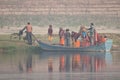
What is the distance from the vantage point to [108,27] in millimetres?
41000

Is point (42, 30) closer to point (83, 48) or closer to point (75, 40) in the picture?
point (75, 40)

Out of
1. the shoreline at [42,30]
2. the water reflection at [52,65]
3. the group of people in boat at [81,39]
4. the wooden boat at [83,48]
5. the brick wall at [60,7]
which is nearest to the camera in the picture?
the water reflection at [52,65]

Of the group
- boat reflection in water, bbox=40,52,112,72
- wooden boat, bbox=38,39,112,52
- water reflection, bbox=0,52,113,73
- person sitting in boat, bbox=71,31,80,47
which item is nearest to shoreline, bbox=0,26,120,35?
person sitting in boat, bbox=71,31,80,47

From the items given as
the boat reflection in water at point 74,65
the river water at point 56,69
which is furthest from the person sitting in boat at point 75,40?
the boat reflection in water at point 74,65

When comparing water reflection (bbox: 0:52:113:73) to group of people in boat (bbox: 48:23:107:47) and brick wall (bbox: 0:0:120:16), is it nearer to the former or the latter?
group of people in boat (bbox: 48:23:107:47)

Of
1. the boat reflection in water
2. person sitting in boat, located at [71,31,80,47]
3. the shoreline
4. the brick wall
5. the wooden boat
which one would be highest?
the brick wall

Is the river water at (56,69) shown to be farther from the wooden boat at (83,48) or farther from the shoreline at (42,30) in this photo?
the shoreline at (42,30)

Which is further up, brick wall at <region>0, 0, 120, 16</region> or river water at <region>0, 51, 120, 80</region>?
brick wall at <region>0, 0, 120, 16</region>

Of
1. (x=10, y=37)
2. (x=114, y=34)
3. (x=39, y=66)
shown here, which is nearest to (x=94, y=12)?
(x=114, y=34)

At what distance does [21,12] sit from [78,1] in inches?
161

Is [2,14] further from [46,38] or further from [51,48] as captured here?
[51,48]

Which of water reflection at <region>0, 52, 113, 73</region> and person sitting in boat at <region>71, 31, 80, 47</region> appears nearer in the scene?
water reflection at <region>0, 52, 113, 73</region>

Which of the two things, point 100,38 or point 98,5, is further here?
point 98,5

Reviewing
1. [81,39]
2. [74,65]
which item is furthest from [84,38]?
[74,65]
